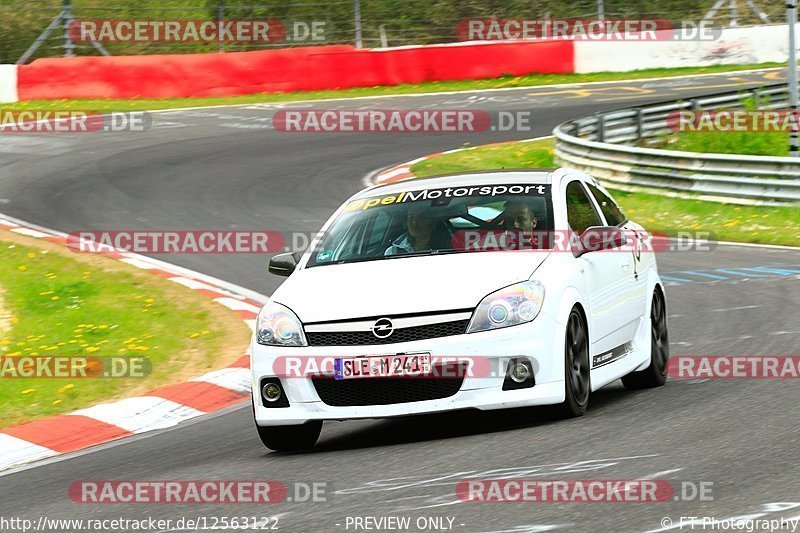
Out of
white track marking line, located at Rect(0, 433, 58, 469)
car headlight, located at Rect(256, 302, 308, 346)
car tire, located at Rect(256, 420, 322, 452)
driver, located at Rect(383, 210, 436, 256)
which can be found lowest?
white track marking line, located at Rect(0, 433, 58, 469)

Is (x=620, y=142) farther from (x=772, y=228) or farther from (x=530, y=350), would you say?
(x=530, y=350)

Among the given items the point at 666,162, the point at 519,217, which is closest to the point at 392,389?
the point at 519,217

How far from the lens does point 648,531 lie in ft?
17.1

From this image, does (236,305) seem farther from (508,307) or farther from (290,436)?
(508,307)

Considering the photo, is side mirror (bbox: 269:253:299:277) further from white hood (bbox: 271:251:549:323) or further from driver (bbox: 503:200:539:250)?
driver (bbox: 503:200:539:250)

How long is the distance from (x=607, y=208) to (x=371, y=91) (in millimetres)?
24977

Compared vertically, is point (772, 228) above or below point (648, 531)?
below

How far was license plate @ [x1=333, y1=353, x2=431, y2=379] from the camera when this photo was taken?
7.23 meters

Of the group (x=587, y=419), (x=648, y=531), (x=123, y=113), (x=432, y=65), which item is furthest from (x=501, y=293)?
(x=432, y=65)

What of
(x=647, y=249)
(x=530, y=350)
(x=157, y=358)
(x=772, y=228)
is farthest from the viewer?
(x=772, y=228)

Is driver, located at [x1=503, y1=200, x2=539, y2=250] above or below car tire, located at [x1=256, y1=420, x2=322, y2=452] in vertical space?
above

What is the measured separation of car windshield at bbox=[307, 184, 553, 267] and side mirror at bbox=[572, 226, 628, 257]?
210mm

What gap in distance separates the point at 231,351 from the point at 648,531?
22.4ft

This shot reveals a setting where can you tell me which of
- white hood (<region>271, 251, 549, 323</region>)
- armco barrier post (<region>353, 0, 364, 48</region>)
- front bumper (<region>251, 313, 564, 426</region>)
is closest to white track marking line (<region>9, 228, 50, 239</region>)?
white hood (<region>271, 251, 549, 323</region>)
